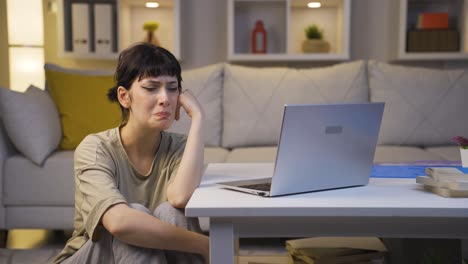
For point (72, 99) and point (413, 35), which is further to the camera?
point (413, 35)

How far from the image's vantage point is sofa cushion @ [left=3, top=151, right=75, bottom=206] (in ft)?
9.34

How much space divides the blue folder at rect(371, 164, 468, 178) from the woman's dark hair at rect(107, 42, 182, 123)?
61 cm

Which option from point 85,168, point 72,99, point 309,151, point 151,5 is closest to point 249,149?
point 72,99

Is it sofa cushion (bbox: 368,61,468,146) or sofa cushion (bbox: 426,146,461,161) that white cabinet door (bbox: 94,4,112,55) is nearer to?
sofa cushion (bbox: 368,61,468,146)

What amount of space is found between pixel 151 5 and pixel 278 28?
811 mm

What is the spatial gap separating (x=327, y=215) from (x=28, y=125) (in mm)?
2073

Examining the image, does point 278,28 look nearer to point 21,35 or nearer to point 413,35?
point 413,35

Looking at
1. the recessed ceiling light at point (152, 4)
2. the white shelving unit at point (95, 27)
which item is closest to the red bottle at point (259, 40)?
the white shelving unit at point (95, 27)

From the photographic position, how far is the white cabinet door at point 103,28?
12.5 ft

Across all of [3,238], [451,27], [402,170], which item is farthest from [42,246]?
[451,27]

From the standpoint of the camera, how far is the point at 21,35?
13.7 feet

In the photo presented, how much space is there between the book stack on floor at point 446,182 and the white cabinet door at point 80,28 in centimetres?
280

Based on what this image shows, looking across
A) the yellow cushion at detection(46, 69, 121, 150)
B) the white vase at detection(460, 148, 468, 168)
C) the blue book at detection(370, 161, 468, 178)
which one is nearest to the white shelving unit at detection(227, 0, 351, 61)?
the yellow cushion at detection(46, 69, 121, 150)

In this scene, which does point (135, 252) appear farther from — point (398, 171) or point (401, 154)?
point (401, 154)
